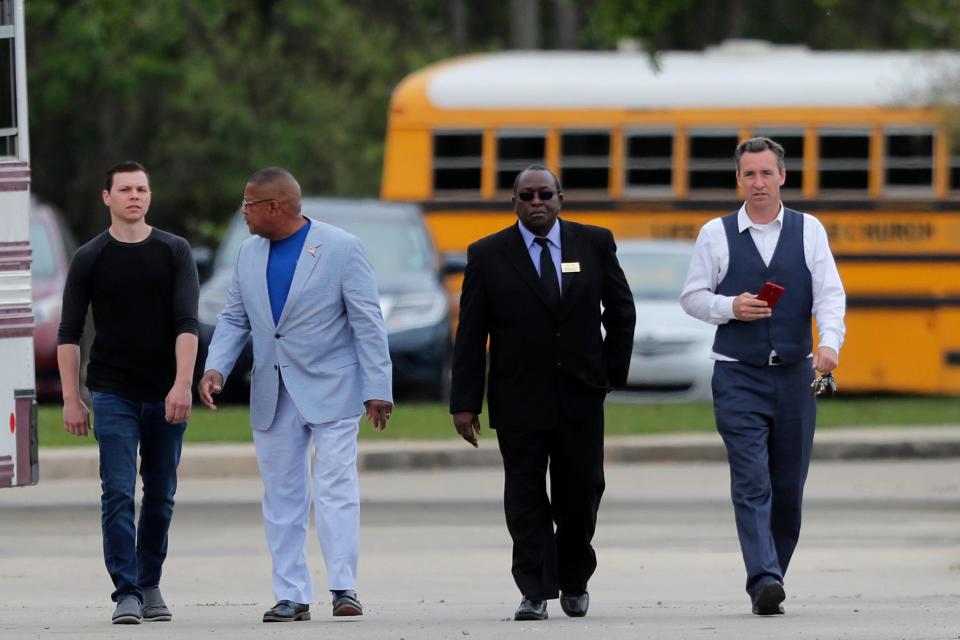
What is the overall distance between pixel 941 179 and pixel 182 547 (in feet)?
37.3

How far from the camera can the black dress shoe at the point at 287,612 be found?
8.56m

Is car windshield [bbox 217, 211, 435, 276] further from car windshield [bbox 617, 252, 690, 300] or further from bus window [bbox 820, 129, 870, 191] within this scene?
bus window [bbox 820, 129, 870, 191]

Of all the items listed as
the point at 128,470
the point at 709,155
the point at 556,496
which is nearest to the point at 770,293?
the point at 556,496

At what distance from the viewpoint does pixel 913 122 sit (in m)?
21.7

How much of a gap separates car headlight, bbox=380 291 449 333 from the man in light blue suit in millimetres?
9650

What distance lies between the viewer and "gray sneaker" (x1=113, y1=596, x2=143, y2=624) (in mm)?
8531

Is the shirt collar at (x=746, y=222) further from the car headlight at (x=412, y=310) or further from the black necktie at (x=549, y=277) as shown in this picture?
the car headlight at (x=412, y=310)

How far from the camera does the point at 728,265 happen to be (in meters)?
8.95

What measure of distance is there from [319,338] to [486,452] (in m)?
7.61

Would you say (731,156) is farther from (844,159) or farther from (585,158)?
(585,158)

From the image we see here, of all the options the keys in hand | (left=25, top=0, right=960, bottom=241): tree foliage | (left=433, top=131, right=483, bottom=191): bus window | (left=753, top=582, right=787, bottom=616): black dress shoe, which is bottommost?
(left=753, top=582, right=787, bottom=616): black dress shoe

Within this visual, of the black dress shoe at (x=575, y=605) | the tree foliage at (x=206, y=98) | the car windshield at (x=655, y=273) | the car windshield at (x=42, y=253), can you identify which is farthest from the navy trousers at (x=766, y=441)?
the tree foliage at (x=206, y=98)

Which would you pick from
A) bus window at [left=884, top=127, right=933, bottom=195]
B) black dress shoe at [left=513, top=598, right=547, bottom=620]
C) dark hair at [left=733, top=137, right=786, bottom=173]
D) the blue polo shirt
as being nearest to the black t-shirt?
the blue polo shirt

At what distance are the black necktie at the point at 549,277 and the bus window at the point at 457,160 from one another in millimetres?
13401
